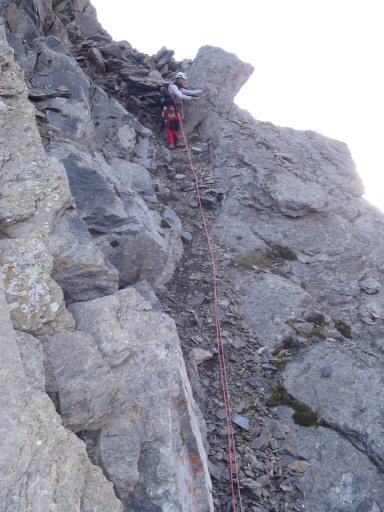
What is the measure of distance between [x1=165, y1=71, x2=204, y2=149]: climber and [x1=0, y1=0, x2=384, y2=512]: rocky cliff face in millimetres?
822

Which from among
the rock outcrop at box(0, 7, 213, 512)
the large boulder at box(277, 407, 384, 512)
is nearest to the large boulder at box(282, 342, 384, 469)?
the large boulder at box(277, 407, 384, 512)

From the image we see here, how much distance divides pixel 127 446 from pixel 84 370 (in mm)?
1122

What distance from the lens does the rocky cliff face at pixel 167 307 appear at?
5.66 metres

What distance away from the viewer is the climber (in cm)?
1848

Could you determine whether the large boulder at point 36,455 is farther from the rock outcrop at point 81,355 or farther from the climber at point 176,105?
the climber at point 176,105

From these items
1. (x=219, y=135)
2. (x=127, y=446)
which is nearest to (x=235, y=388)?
(x=127, y=446)

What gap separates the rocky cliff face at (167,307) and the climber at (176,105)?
82 centimetres

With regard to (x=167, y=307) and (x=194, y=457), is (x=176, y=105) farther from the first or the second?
(x=194, y=457)

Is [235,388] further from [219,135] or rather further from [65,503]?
[219,135]

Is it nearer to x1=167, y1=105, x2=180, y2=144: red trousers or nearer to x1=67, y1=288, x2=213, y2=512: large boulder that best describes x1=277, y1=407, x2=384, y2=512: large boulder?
x1=67, y1=288, x2=213, y2=512: large boulder

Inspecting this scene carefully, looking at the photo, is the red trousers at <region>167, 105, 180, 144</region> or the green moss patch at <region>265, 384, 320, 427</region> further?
the red trousers at <region>167, 105, 180, 144</region>

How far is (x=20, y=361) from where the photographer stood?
197 inches

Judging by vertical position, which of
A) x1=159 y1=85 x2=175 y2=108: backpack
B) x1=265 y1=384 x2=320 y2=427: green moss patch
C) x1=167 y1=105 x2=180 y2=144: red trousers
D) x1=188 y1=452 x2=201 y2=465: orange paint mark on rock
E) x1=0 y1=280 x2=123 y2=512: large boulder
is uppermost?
x1=159 y1=85 x2=175 y2=108: backpack

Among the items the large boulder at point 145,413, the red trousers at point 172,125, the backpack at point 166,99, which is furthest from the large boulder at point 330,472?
the backpack at point 166,99
